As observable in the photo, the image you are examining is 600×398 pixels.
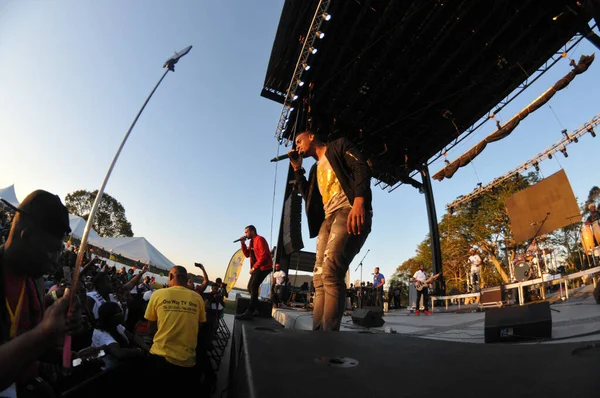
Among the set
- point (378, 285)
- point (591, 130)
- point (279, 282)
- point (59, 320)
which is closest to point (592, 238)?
point (591, 130)

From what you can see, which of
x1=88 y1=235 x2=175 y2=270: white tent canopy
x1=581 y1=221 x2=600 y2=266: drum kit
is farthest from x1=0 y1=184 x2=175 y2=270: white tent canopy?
x1=581 y1=221 x2=600 y2=266: drum kit

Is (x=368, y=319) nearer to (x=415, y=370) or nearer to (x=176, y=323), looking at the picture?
(x=176, y=323)

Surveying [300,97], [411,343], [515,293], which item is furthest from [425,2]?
[411,343]

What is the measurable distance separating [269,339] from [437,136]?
11575 mm

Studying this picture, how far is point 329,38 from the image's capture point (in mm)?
8648

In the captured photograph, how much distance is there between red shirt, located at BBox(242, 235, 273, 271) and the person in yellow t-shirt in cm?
151

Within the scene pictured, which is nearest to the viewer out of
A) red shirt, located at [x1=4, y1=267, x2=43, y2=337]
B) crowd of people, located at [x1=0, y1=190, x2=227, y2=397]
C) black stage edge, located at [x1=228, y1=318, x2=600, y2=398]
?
black stage edge, located at [x1=228, y1=318, x2=600, y2=398]

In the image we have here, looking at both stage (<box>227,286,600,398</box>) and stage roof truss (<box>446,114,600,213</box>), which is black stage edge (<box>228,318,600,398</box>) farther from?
stage roof truss (<box>446,114,600,213</box>)

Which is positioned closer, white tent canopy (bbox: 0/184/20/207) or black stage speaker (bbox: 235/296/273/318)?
black stage speaker (bbox: 235/296/273/318)

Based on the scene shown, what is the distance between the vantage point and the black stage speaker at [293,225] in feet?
34.8

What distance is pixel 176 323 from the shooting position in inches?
118

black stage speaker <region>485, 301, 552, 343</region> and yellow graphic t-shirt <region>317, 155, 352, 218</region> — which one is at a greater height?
yellow graphic t-shirt <region>317, 155, 352, 218</region>

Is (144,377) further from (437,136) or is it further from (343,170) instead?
(437,136)

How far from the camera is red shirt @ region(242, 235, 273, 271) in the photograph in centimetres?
474
